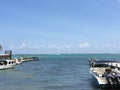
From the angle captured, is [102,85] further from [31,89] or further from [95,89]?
[31,89]

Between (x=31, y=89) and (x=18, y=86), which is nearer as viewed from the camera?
(x=31, y=89)

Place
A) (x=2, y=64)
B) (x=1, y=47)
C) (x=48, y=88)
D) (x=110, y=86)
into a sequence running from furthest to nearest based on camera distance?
1. (x=1, y=47)
2. (x=2, y=64)
3. (x=48, y=88)
4. (x=110, y=86)

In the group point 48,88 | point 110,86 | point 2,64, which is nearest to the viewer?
point 110,86

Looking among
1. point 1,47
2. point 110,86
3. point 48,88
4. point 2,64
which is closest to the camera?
point 110,86

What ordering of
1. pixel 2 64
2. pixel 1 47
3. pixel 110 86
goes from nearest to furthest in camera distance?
1. pixel 110 86
2. pixel 2 64
3. pixel 1 47

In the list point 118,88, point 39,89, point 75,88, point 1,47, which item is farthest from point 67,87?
point 1,47

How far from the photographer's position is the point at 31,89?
45.8 m

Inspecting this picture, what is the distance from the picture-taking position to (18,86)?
49.0m

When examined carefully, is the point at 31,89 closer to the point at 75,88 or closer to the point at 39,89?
the point at 39,89

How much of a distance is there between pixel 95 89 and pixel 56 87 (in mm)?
5983

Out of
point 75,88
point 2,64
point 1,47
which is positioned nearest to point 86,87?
point 75,88

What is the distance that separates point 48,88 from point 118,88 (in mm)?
9793

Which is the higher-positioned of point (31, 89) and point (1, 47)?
point (1, 47)

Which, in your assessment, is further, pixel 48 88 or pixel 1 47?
pixel 1 47
